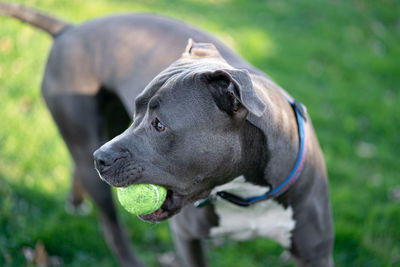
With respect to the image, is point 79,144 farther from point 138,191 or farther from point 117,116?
point 138,191

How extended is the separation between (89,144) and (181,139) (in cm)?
134

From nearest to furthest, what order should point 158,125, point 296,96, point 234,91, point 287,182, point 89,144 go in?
point 234,91, point 158,125, point 287,182, point 89,144, point 296,96

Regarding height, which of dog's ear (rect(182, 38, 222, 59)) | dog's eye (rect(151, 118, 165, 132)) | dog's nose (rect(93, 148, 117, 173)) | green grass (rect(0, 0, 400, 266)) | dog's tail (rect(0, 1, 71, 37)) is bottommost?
green grass (rect(0, 0, 400, 266))

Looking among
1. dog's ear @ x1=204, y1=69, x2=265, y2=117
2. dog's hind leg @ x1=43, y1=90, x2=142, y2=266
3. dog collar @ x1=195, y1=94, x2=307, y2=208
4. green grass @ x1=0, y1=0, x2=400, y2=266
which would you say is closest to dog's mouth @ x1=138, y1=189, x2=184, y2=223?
dog collar @ x1=195, y1=94, x2=307, y2=208

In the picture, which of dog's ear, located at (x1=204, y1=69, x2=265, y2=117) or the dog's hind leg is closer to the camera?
dog's ear, located at (x1=204, y1=69, x2=265, y2=117)

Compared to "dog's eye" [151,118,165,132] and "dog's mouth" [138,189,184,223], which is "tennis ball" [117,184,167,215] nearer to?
"dog's mouth" [138,189,184,223]

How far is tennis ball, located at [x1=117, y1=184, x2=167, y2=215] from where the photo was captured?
88.4 inches

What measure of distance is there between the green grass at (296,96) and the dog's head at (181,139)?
57.0 inches

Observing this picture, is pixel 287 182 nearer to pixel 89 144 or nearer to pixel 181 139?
pixel 181 139

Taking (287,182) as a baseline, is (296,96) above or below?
below

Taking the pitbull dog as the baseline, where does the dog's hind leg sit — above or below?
below

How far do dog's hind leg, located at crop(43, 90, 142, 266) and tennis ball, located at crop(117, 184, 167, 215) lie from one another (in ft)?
3.76

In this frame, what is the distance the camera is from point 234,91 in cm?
211

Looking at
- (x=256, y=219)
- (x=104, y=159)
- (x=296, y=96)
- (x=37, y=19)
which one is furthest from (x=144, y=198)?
(x=296, y=96)
